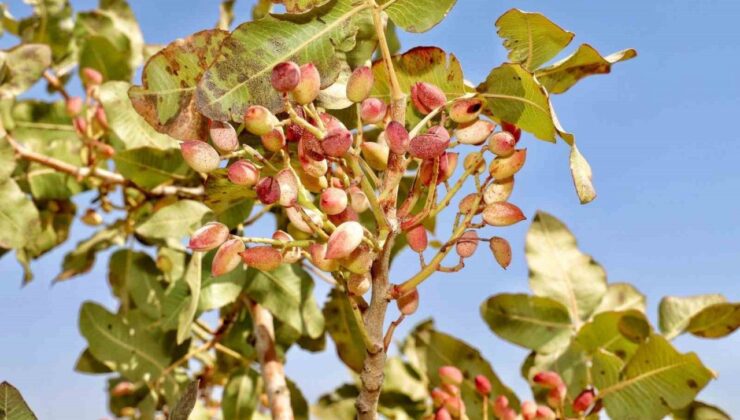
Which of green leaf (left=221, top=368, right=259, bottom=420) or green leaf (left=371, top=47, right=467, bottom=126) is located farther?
green leaf (left=221, top=368, right=259, bottom=420)

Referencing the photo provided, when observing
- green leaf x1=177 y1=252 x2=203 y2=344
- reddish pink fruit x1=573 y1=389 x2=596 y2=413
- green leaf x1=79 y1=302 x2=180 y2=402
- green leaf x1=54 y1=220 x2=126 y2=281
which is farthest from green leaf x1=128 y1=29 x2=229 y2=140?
green leaf x1=54 y1=220 x2=126 y2=281

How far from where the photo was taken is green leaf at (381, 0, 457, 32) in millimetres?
770

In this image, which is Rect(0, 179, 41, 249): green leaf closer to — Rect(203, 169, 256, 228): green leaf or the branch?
the branch

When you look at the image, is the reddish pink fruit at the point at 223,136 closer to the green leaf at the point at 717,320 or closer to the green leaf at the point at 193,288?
the green leaf at the point at 193,288

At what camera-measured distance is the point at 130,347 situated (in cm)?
151

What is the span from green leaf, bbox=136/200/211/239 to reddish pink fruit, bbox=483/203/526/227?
0.69 meters

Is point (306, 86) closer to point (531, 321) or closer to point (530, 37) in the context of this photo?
point (530, 37)

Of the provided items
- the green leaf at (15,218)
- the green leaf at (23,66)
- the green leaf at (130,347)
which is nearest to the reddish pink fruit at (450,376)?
the green leaf at (130,347)

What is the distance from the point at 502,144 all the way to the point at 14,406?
1.69 ft

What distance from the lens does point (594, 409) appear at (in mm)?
1257

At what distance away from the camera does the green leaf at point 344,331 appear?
1.42m

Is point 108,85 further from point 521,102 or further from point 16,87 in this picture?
point 521,102

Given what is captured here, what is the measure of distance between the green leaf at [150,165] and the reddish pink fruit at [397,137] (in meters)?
0.85

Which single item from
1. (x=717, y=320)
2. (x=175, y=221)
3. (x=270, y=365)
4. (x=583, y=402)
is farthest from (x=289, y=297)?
(x=717, y=320)
